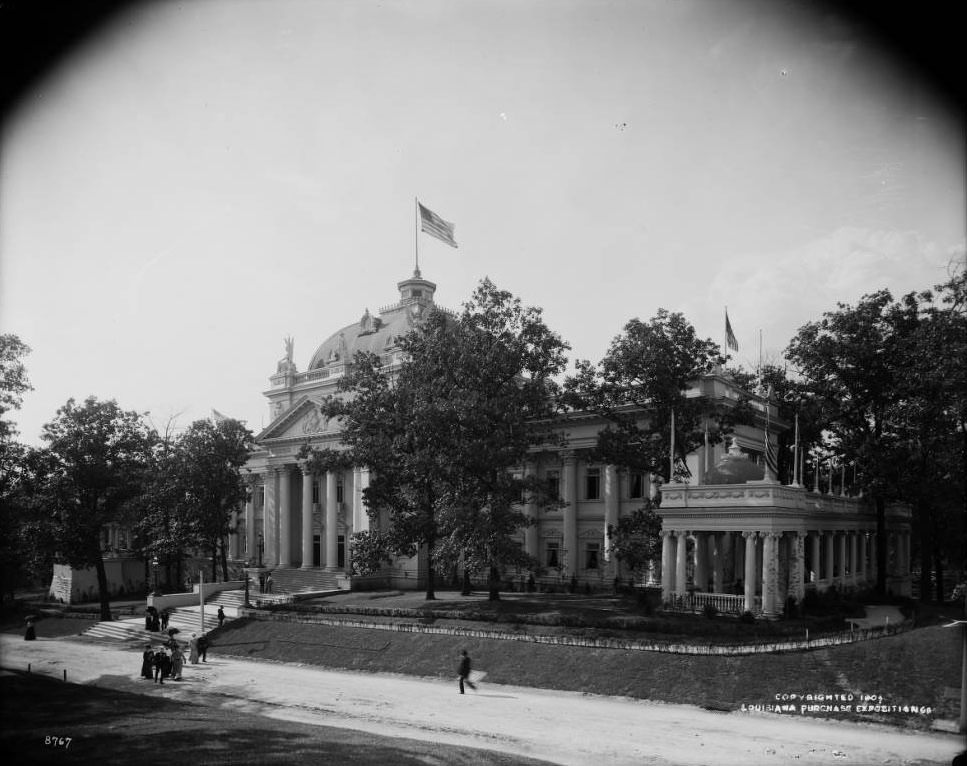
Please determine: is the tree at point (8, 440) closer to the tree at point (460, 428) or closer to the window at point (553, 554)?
the tree at point (460, 428)

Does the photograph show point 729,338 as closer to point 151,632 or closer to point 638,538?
point 638,538

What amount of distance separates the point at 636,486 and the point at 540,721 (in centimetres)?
2636

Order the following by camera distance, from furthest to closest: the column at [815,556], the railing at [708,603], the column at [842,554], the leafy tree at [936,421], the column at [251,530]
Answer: the column at [251,530] → the column at [842,554] → the column at [815,556] → the railing at [708,603] → the leafy tree at [936,421]

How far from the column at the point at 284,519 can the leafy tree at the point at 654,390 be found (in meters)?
30.6

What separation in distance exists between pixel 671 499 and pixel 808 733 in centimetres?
1467

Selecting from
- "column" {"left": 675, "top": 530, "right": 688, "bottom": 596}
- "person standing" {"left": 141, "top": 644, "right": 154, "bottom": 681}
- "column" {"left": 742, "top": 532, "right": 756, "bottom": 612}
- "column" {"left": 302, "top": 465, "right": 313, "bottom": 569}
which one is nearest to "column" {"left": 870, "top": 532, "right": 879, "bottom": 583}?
"column" {"left": 675, "top": 530, "right": 688, "bottom": 596}

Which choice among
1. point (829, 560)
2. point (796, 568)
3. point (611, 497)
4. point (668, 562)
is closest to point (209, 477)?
point (611, 497)

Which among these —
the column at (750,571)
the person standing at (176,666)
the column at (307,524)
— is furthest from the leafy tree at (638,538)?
the column at (307,524)

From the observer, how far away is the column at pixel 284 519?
199ft

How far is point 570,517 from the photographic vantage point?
5038cm

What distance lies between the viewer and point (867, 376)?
43.2 meters

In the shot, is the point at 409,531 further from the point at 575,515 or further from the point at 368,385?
the point at 575,515

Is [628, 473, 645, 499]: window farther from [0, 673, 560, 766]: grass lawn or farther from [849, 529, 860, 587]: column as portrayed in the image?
[0, 673, 560, 766]: grass lawn

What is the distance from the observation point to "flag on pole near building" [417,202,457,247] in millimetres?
46594
